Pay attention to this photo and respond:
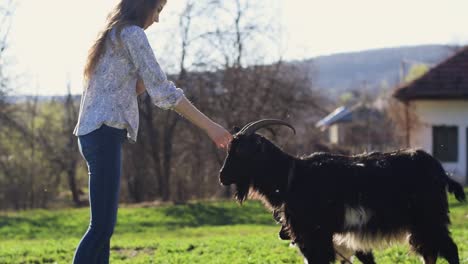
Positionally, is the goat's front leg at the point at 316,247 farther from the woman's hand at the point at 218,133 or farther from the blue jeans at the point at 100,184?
the blue jeans at the point at 100,184

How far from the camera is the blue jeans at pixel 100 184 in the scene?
16.1ft

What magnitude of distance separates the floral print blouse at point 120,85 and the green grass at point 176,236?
11.3 ft

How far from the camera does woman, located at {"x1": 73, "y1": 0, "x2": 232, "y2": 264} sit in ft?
16.1

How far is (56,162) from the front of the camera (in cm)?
4197

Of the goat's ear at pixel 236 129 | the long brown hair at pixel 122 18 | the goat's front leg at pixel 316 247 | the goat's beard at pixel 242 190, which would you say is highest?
the long brown hair at pixel 122 18

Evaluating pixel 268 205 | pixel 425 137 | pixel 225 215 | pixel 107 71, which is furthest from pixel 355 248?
pixel 425 137

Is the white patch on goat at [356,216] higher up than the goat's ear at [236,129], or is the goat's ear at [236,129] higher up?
the goat's ear at [236,129]

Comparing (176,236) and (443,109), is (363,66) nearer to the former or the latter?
(443,109)

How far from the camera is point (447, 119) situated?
31.0 meters

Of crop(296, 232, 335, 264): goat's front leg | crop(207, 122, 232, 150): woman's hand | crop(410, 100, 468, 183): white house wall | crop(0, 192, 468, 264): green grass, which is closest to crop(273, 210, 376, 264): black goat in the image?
crop(296, 232, 335, 264): goat's front leg

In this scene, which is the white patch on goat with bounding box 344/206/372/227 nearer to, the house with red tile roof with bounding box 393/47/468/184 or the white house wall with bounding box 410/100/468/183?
the house with red tile roof with bounding box 393/47/468/184

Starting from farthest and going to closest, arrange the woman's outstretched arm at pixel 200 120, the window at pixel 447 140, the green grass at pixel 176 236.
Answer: the window at pixel 447 140 → the green grass at pixel 176 236 → the woman's outstretched arm at pixel 200 120

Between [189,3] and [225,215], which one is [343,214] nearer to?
[225,215]

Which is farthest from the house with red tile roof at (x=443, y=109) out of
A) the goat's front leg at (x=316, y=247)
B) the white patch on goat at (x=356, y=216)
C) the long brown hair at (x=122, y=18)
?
the long brown hair at (x=122, y=18)
